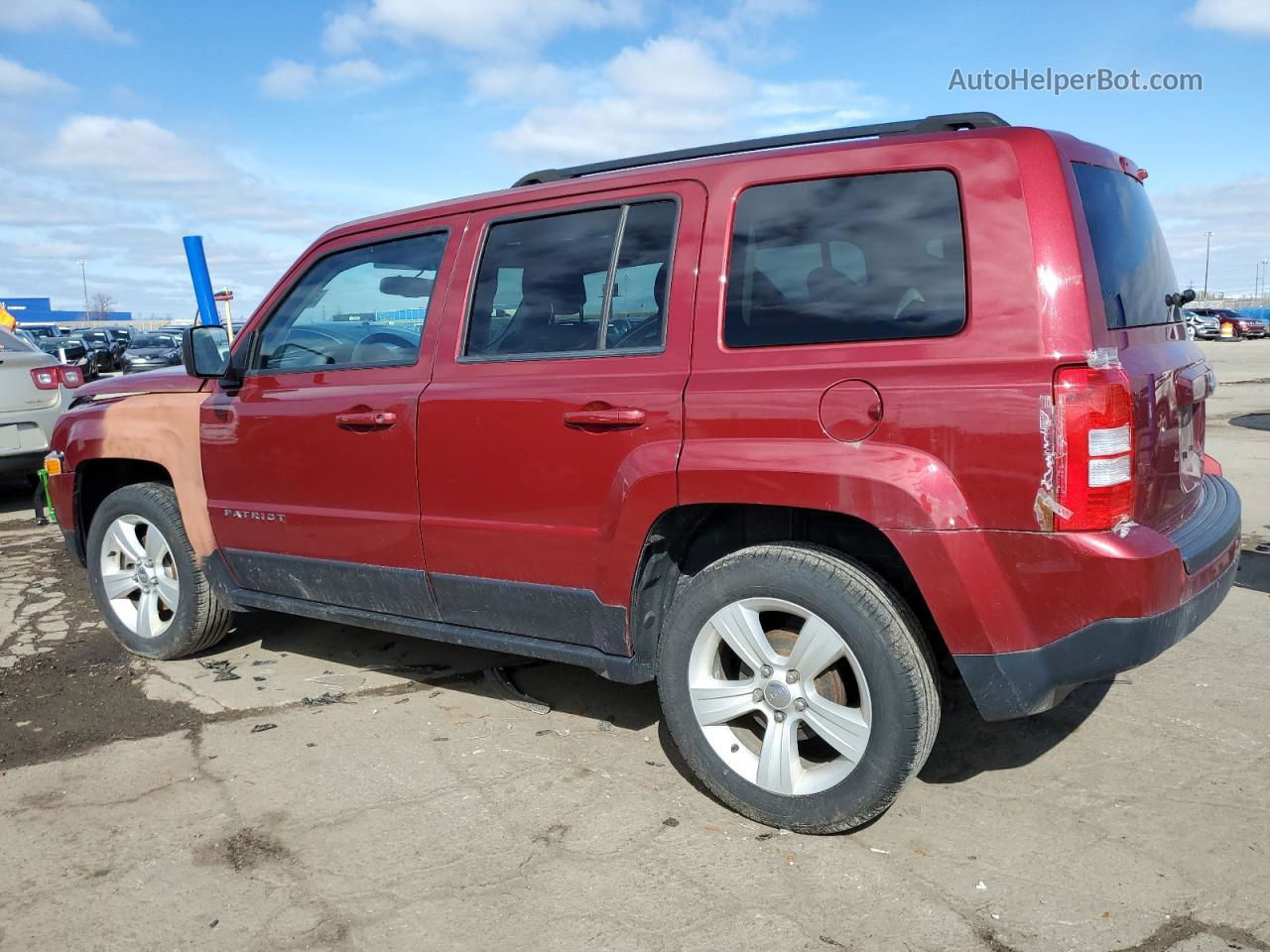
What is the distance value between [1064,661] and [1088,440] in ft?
1.89

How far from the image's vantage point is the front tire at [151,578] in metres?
4.57

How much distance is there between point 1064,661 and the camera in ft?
8.59

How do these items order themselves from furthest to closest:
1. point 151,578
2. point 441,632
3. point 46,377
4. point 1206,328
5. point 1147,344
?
point 1206,328 → point 46,377 → point 151,578 → point 441,632 → point 1147,344

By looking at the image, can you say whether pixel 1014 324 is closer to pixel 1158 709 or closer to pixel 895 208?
pixel 895 208

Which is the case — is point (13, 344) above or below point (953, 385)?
above

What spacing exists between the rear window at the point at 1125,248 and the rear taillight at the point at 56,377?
8.21m

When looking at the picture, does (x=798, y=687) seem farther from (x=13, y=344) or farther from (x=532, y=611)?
(x=13, y=344)

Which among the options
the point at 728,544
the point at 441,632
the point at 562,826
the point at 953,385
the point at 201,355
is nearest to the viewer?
the point at 953,385

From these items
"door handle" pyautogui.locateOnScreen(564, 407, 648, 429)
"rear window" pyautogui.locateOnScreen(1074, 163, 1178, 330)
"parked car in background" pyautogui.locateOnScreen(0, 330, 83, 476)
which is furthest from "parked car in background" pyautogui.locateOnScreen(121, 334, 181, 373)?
"rear window" pyautogui.locateOnScreen(1074, 163, 1178, 330)

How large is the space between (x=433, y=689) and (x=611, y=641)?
131 cm

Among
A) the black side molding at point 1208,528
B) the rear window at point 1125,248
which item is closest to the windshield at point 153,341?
the rear window at point 1125,248

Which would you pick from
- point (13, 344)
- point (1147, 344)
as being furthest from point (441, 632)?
point (13, 344)

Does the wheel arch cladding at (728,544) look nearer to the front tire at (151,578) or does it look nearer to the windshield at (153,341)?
the front tire at (151,578)

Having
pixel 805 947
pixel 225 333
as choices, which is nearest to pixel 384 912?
pixel 805 947
